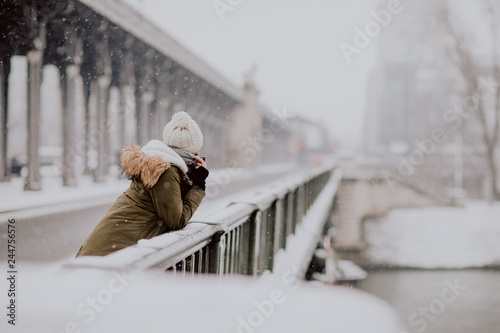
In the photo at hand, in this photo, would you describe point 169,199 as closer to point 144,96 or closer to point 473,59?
point 144,96

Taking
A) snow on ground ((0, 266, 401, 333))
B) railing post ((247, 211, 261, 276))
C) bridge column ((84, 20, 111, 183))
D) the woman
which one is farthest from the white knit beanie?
bridge column ((84, 20, 111, 183))

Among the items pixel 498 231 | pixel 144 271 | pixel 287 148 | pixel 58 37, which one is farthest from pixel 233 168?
pixel 287 148

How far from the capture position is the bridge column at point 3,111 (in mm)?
16734

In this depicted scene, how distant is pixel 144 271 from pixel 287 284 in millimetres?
3514

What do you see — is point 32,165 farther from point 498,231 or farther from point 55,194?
point 498,231

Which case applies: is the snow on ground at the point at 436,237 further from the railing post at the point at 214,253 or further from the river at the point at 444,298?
the railing post at the point at 214,253

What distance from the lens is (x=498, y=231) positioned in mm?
28016

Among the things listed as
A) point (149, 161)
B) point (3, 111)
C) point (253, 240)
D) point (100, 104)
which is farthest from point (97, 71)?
point (149, 161)

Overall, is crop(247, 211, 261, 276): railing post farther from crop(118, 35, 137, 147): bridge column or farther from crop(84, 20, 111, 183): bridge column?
crop(84, 20, 111, 183): bridge column

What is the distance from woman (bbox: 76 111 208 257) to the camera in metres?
2.80

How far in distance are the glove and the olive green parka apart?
0.59ft

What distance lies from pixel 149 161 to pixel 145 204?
270mm

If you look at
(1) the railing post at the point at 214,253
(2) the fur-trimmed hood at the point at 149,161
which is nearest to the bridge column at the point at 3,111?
(2) the fur-trimmed hood at the point at 149,161

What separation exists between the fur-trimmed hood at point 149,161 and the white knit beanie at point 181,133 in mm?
132
